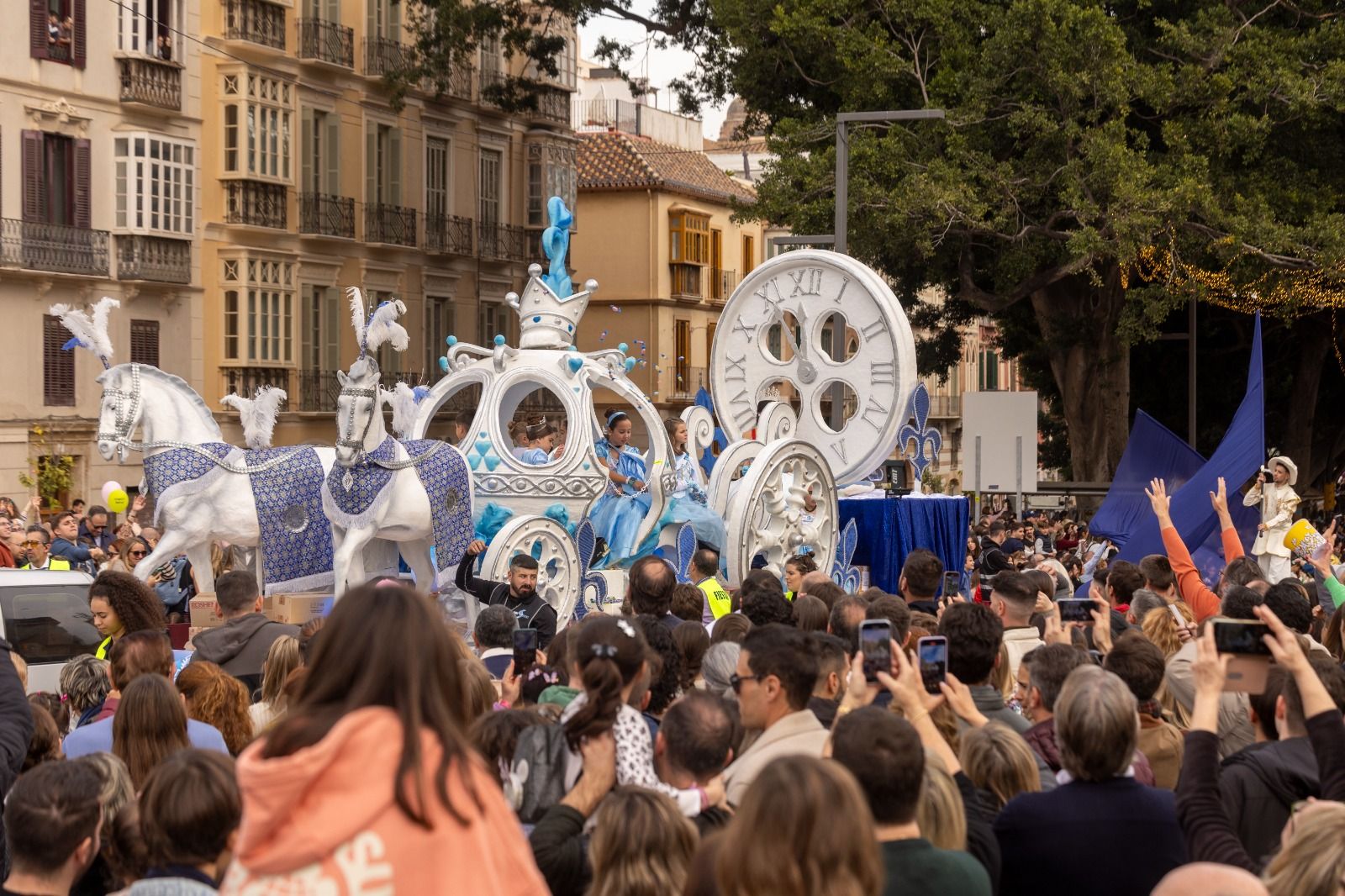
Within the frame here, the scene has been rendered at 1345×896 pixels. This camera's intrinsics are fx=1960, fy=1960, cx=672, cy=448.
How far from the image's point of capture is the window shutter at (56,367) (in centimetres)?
2795

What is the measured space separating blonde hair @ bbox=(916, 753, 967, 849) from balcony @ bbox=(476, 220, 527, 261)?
Answer: 35.0 meters

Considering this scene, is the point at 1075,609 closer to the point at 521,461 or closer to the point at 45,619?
the point at 45,619

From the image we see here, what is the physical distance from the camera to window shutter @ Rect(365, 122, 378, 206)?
3531cm

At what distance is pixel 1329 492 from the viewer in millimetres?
34062

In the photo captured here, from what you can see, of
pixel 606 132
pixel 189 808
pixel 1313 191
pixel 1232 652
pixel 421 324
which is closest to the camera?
pixel 189 808

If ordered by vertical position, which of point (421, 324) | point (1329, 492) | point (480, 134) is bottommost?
point (1329, 492)

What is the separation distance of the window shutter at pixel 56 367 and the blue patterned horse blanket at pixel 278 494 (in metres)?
14.3

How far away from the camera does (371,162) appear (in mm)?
35438

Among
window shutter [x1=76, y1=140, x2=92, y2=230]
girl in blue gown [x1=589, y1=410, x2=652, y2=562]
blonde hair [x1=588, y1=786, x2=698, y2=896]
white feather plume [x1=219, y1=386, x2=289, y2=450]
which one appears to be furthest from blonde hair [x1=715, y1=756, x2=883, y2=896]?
window shutter [x1=76, y1=140, x2=92, y2=230]

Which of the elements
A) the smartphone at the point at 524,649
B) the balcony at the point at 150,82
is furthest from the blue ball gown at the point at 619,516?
the balcony at the point at 150,82

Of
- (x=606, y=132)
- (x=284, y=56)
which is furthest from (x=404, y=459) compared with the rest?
(x=606, y=132)

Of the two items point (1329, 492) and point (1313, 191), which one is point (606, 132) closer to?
point (1329, 492)

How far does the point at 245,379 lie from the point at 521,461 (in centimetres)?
1800

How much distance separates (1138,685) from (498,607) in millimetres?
3035
